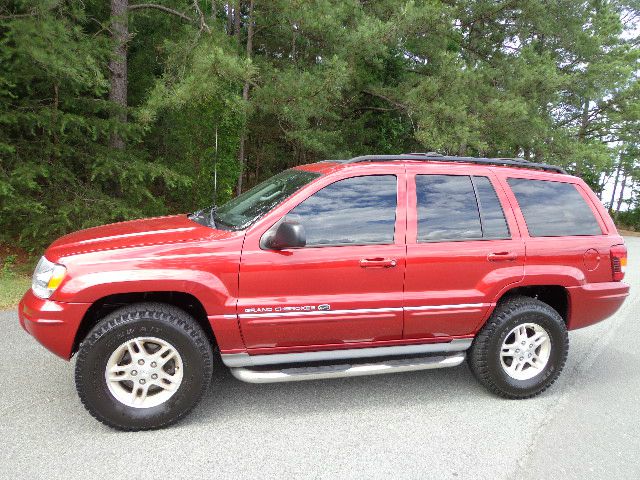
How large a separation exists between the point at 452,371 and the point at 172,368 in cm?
251

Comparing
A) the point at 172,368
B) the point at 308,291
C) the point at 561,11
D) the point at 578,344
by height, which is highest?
the point at 561,11

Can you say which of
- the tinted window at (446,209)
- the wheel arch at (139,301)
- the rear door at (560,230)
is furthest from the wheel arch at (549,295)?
the wheel arch at (139,301)

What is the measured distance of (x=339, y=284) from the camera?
3.41m

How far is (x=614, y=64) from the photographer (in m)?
20.9

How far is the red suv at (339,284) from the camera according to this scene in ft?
10.3

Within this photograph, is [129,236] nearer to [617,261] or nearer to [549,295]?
[549,295]

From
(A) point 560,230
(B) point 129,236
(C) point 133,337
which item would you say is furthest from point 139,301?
(A) point 560,230

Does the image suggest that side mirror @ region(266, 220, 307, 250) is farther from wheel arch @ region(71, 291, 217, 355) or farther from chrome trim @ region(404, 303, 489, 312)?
chrome trim @ region(404, 303, 489, 312)

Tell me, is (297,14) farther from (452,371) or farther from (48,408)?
(48,408)

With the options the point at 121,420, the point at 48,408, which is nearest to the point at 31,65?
the point at 48,408

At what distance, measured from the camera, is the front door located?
329 centimetres

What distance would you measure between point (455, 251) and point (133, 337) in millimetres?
2385

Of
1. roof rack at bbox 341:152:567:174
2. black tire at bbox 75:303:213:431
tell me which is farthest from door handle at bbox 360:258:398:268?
black tire at bbox 75:303:213:431

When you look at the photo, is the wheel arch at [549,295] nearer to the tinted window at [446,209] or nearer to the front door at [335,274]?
the tinted window at [446,209]
